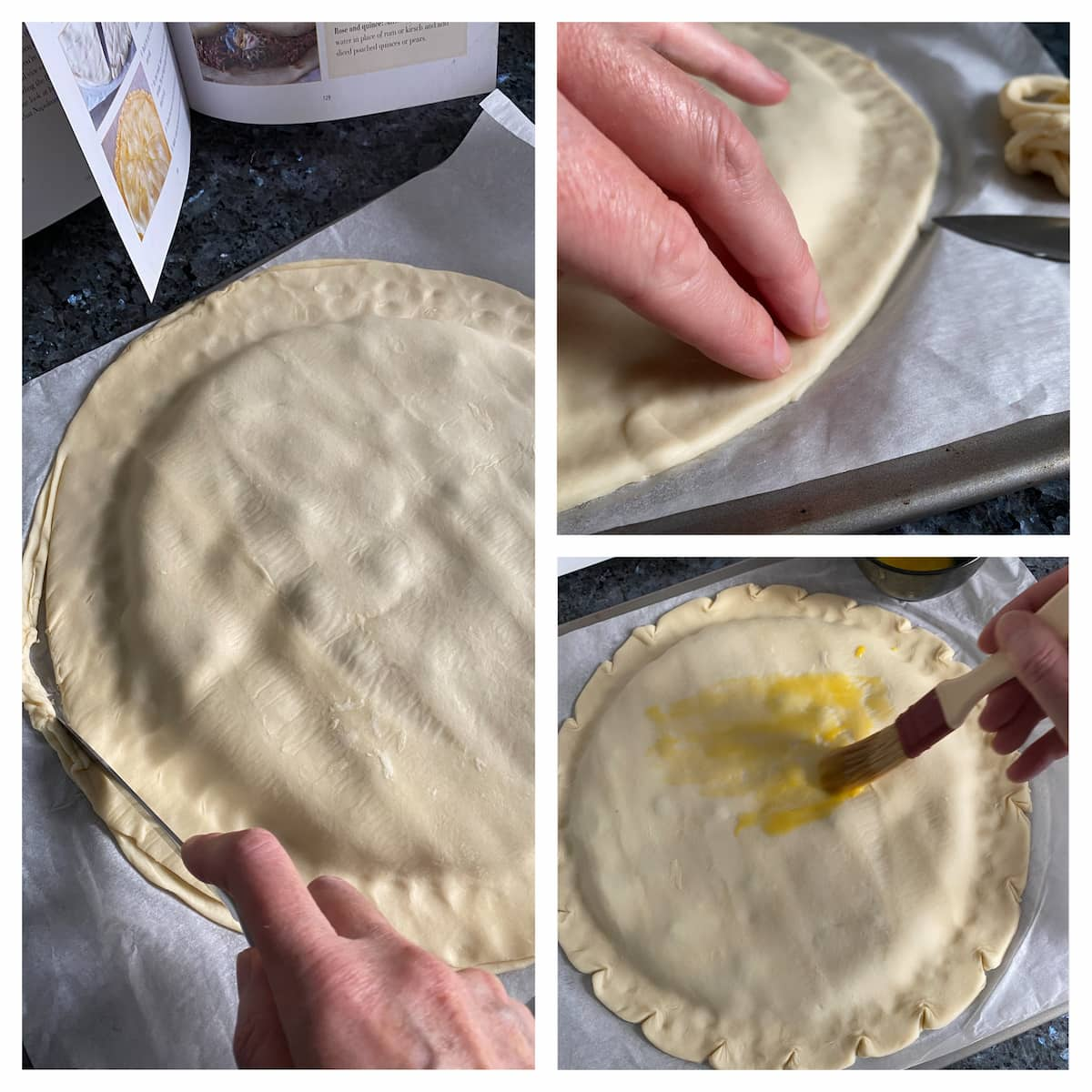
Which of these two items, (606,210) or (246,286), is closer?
(606,210)

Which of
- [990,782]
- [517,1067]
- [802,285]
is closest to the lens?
[517,1067]

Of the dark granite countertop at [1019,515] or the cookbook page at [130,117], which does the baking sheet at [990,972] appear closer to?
the dark granite countertop at [1019,515]

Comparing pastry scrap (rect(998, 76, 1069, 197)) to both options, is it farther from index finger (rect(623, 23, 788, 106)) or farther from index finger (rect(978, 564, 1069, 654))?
index finger (rect(978, 564, 1069, 654))

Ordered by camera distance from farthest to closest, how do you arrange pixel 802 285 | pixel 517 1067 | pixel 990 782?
pixel 990 782 → pixel 802 285 → pixel 517 1067

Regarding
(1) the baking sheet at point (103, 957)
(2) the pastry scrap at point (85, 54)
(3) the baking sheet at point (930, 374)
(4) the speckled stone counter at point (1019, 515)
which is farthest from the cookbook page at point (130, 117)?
(4) the speckled stone counter at point (1019, 515)

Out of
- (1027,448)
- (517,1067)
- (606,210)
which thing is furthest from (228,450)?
(1027,448)

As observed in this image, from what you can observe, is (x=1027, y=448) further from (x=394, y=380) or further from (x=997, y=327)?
(x=394, y=380)
